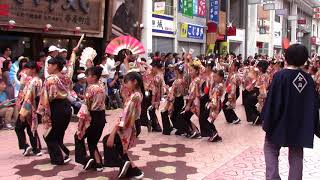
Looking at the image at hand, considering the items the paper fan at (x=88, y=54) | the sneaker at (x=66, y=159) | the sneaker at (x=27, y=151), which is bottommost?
the sneaker at (x=66, y=159)

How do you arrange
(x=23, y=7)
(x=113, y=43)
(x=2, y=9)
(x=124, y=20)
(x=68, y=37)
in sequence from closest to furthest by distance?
(x=113, y=43) < (x=2, y=9) < (x=23, y=7) < (x=68, y=37) < (x=124, y=20)

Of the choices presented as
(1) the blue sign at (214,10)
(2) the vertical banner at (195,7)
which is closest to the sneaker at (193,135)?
(2) the vertical banner at (195,7)

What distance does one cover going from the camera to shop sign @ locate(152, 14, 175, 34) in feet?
63.9

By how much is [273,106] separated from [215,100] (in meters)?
4.06

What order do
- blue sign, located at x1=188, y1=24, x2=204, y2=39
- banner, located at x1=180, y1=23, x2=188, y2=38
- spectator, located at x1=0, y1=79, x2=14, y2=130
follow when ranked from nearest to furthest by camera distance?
spectator, located at x1=0, y1=79, x2=14, y2=130
banner, located at x1=180, y1=23, x2=188, y2=38
blue sign, located at x1=188, y1=24, x2=204, y2=39

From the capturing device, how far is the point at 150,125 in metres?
9.49

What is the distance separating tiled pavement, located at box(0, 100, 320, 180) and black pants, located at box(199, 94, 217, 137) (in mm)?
172

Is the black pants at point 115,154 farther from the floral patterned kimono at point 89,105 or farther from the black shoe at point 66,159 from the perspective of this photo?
the black shoe at point 66,159

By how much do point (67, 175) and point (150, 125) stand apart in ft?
12.1

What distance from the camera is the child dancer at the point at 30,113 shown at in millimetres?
6496

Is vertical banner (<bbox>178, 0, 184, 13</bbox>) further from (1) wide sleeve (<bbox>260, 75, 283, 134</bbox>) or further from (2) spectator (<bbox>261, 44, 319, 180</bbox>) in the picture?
(1) wide sleeve (<bbox>260, 75, 283, 134</bbox>)

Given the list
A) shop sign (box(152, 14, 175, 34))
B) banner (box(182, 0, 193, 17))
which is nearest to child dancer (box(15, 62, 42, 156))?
shop sign (box(152, 14, 175, 34))

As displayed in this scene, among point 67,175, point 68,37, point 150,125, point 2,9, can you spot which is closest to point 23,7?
point 2,9

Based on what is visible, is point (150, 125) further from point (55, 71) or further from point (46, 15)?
point (46, 15)
